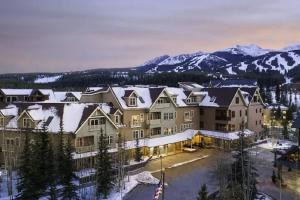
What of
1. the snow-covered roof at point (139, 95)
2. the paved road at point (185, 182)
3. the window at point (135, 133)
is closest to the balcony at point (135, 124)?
the window at point (135, 133)

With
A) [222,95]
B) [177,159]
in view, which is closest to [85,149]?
[177,159]

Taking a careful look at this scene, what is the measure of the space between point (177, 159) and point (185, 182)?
1065 cm

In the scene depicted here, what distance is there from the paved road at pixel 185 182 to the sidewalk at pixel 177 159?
1375 millimetres

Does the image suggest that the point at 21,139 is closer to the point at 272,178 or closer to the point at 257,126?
the point at 272,178

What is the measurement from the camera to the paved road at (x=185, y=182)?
36.0 metres

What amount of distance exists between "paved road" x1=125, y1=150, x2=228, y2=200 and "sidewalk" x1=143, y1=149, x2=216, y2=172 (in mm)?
1375

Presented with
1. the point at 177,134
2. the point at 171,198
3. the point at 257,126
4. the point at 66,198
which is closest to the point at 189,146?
the point at 177,134

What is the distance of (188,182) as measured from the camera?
40.4 meters

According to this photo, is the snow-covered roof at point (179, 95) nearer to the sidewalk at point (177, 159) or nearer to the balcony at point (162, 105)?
the balcony at point (162, 105)

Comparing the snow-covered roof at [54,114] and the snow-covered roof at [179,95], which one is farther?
the snow-covered roof at [179,95]

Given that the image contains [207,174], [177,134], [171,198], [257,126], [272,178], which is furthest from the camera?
[257,126]

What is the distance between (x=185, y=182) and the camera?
40406 mm

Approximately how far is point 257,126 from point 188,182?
2899cm

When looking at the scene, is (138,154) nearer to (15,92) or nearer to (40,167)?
(40,167)
